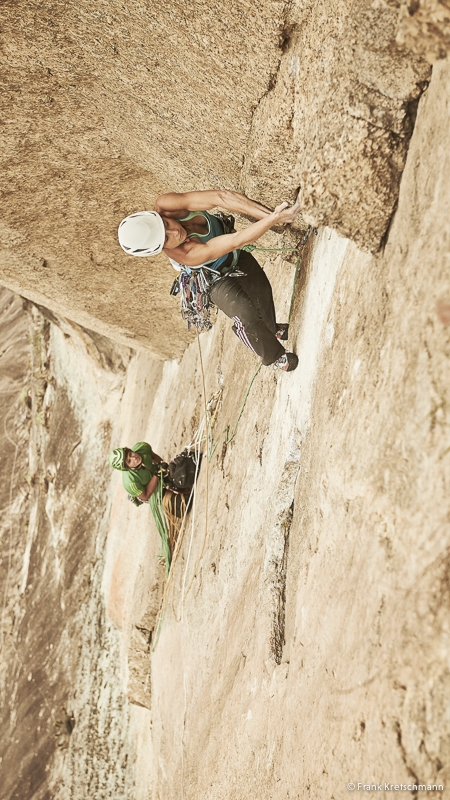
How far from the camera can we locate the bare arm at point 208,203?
2936 millimetres

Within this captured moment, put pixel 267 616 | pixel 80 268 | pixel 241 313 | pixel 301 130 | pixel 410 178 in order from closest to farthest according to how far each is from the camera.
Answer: pixel 410 178 → pixel 267 616 → pixel 301 130 → pixel 241 313 → pixel 80 268

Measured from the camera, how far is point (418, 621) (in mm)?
1449

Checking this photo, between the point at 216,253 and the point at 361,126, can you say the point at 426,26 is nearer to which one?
the point at 361,126

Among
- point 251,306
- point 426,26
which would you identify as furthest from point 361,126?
point 251,306

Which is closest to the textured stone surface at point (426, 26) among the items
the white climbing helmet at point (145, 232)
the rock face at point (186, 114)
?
the rock face at point (186, 114)

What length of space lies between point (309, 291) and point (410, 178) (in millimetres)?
1205

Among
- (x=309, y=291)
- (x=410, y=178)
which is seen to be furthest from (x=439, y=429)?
(x=309, y=291)

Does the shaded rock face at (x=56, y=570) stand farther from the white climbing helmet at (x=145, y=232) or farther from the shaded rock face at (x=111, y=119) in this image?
the white climbing helmet at (x=145, y=232)

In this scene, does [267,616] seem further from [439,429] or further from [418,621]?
[439,429]

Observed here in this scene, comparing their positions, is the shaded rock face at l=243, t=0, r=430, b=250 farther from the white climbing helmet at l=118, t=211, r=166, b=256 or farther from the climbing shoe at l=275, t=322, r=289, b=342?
the climbing shoe at l=275, t=322, r=289, b=342

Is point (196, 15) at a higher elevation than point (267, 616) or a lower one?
higher

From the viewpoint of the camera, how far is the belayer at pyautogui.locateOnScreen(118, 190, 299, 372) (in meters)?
2.89

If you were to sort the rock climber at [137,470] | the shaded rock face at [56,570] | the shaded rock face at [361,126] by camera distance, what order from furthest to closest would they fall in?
1. the shaded rock face at [56,570]
2. the rock climber at [137,470]
3. the shaded rock face at [361,126]

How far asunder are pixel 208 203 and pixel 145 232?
33 cm
